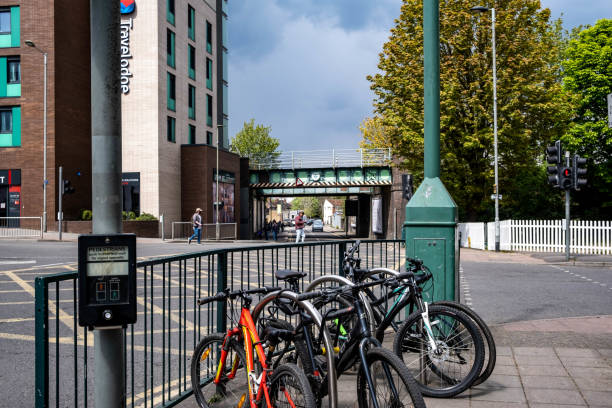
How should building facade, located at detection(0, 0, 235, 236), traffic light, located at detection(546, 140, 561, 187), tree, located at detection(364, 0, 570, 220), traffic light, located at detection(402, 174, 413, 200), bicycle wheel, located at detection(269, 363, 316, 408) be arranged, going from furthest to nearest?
1. building facade, located at detection(0, 0, 235, 236)
2. tree, located at detection(364, 0, 570, 220)
3. traffic light, located at detection(402, 174, 413, 200)
4. traffic light, located at detection(546, 140, 561, 187)
5. bicycle wheel, located at detection(269, 363, 316, 408)

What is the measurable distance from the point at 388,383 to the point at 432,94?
3430 millimetres

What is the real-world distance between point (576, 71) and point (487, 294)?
2427 cm

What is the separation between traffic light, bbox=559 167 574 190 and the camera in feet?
56.8

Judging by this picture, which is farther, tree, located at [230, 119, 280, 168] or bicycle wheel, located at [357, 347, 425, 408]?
tree, located at [230, 119, 280, 168]

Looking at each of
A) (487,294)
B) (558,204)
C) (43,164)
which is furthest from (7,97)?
(558,204)

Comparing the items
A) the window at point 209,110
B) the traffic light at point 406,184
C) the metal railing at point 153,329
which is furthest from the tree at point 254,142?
the metal railing at point 153,329

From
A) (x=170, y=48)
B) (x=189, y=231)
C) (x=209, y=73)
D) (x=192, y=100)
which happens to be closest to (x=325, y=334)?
(x=189, y=231)

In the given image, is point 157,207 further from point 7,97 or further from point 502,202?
point 502,202

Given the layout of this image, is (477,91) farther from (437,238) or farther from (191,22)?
(191,22)

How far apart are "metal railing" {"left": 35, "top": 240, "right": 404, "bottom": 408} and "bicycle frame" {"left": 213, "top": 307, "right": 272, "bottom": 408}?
42 cm

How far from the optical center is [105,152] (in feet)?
8.49

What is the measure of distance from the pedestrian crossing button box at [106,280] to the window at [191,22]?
39847 millimetres

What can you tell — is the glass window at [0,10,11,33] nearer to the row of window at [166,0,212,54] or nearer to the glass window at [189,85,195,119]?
the row of window at [166,0,212,54]

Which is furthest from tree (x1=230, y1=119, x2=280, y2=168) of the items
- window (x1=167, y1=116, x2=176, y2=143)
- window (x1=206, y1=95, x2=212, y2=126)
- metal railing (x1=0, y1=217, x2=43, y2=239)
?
metal railing (x1=0, y1=217, x2=43, y2=239)
